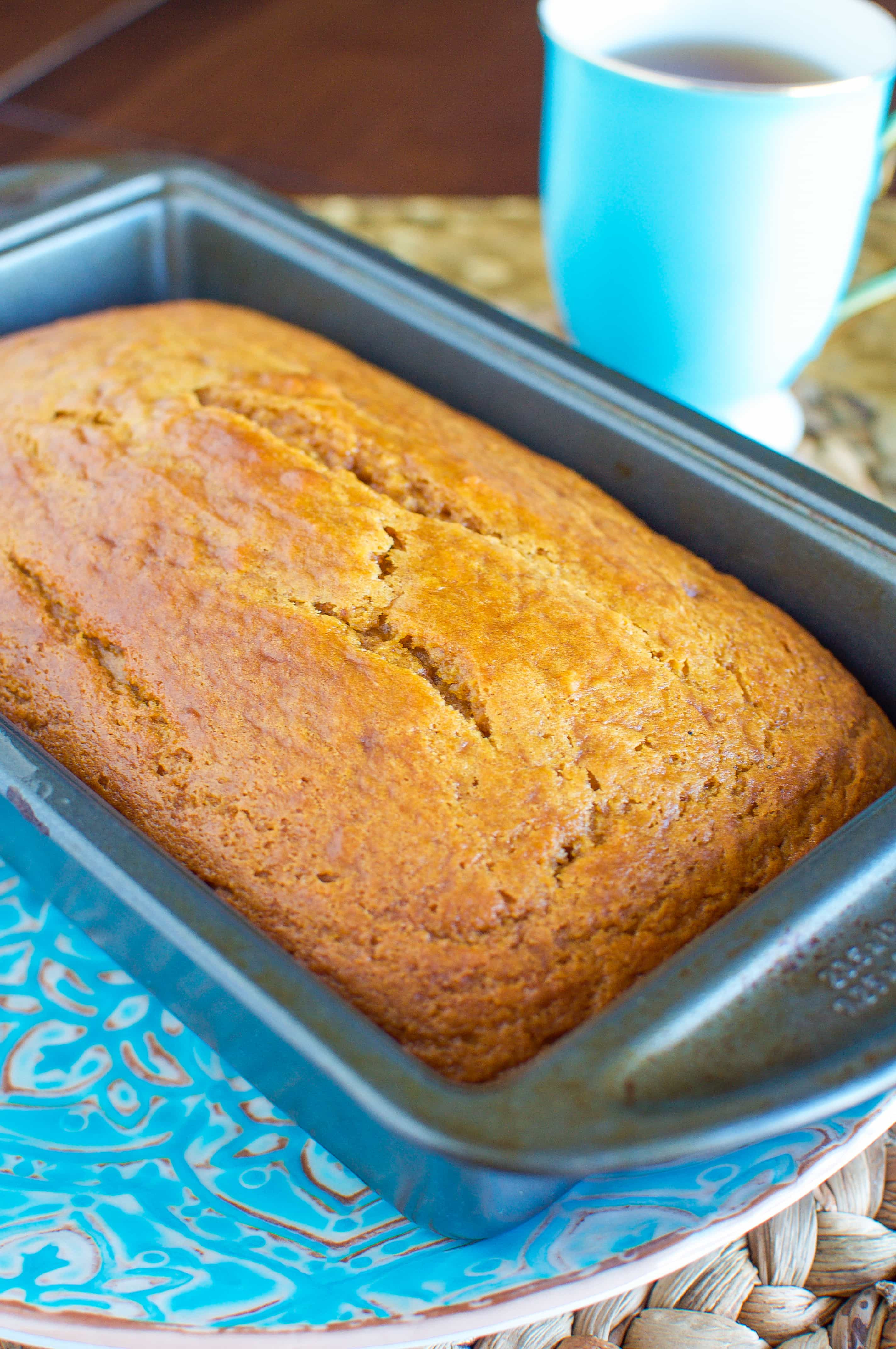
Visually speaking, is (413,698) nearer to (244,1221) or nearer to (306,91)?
(244,1221)

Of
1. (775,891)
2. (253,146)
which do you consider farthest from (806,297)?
(253,146)

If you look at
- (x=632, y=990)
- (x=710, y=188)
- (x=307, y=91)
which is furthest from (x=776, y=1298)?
(x=307, y=91)

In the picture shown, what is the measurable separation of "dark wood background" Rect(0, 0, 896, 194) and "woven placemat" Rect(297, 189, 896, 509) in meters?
0.20

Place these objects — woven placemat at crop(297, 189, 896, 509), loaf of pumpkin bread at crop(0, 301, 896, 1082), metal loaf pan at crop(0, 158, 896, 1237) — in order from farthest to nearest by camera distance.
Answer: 1. woven placemat at crop(297, 189, 896, 509)
2. loaf of pumpkin bread at crop(0, 301, 896, 1082)
3. metal loaf pan at crop(0, 158, 896, 1237)

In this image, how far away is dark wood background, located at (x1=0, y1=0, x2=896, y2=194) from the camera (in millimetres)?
1922

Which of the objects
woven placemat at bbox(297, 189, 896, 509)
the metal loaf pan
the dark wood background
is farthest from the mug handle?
the dark wood background

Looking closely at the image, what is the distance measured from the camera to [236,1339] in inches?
24.8

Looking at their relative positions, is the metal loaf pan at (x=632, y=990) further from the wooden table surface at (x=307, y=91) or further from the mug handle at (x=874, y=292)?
the wooden table surface at (x=307, y=91)

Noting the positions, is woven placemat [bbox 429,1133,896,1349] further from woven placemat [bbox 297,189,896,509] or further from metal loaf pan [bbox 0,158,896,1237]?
woven placemat [bbox 297,189,896,509]

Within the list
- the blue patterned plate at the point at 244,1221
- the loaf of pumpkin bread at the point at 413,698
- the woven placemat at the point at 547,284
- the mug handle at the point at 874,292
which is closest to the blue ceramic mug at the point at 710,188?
the mug handle at the point at 874,292

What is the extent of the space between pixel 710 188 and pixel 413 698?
0.57 m

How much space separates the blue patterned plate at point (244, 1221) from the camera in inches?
25.3

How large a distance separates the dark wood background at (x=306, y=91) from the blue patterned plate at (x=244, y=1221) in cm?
148

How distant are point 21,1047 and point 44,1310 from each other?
A: 0.66 ft
